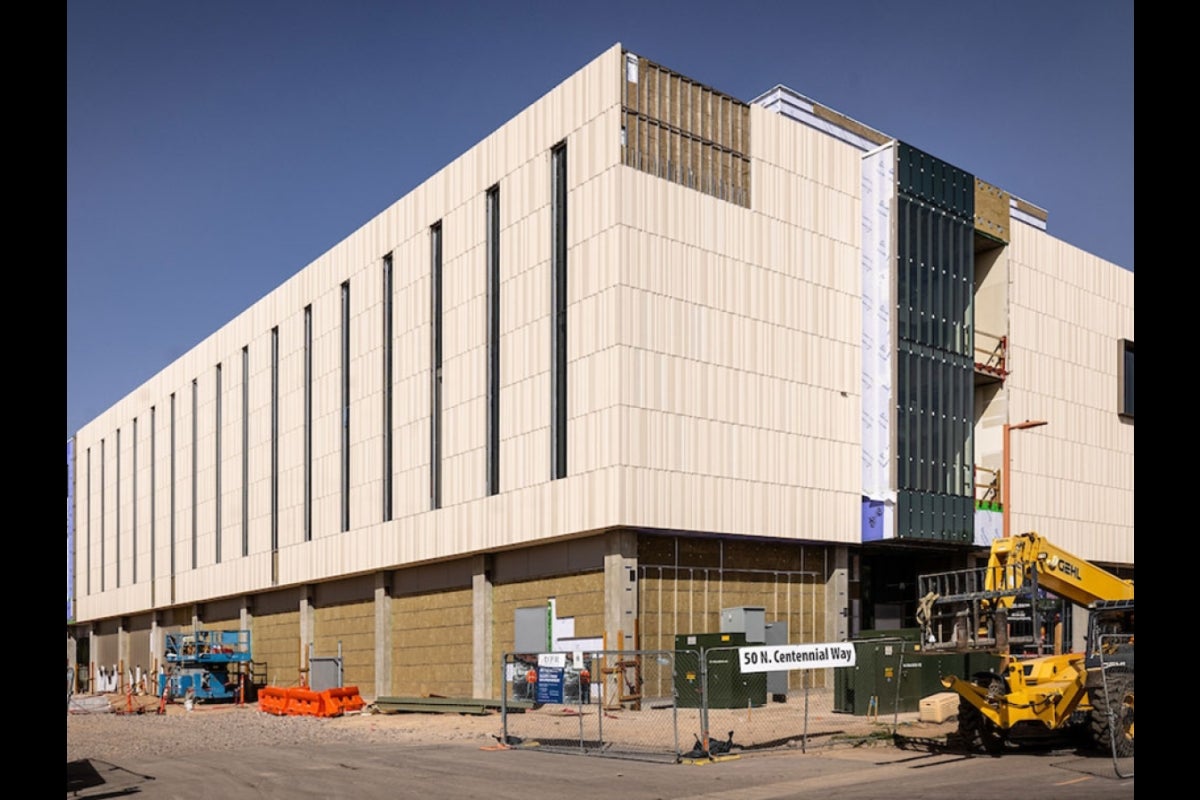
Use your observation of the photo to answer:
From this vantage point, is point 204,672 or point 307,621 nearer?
point 204,672

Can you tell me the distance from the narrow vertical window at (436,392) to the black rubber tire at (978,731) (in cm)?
2764

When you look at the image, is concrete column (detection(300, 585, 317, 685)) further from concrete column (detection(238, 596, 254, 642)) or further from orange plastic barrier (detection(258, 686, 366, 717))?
orange plastic barrier (detection(258, 686, 366, 717))

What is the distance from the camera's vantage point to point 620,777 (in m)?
21.4

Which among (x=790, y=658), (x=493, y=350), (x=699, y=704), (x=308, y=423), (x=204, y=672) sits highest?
(x=493, y=350)

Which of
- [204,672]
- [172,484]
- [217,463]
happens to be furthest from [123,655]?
[204,672]

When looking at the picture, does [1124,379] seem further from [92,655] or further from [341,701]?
[92,655]

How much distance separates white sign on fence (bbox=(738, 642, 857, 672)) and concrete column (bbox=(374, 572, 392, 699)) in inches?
1206

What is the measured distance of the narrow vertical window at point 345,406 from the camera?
2158 inches

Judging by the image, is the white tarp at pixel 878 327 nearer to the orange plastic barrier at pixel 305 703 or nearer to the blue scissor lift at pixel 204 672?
the orange plastic barrier at pixel 305 703

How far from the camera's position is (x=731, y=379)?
4072 cm

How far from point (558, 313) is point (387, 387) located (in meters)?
13.3

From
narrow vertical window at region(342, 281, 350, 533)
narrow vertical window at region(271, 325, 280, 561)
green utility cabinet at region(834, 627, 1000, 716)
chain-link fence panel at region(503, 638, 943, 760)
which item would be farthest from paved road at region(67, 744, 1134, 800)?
narrow vertical window at region(271, 325, 280, 561)

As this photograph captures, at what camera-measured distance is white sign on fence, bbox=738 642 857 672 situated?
22.3m
